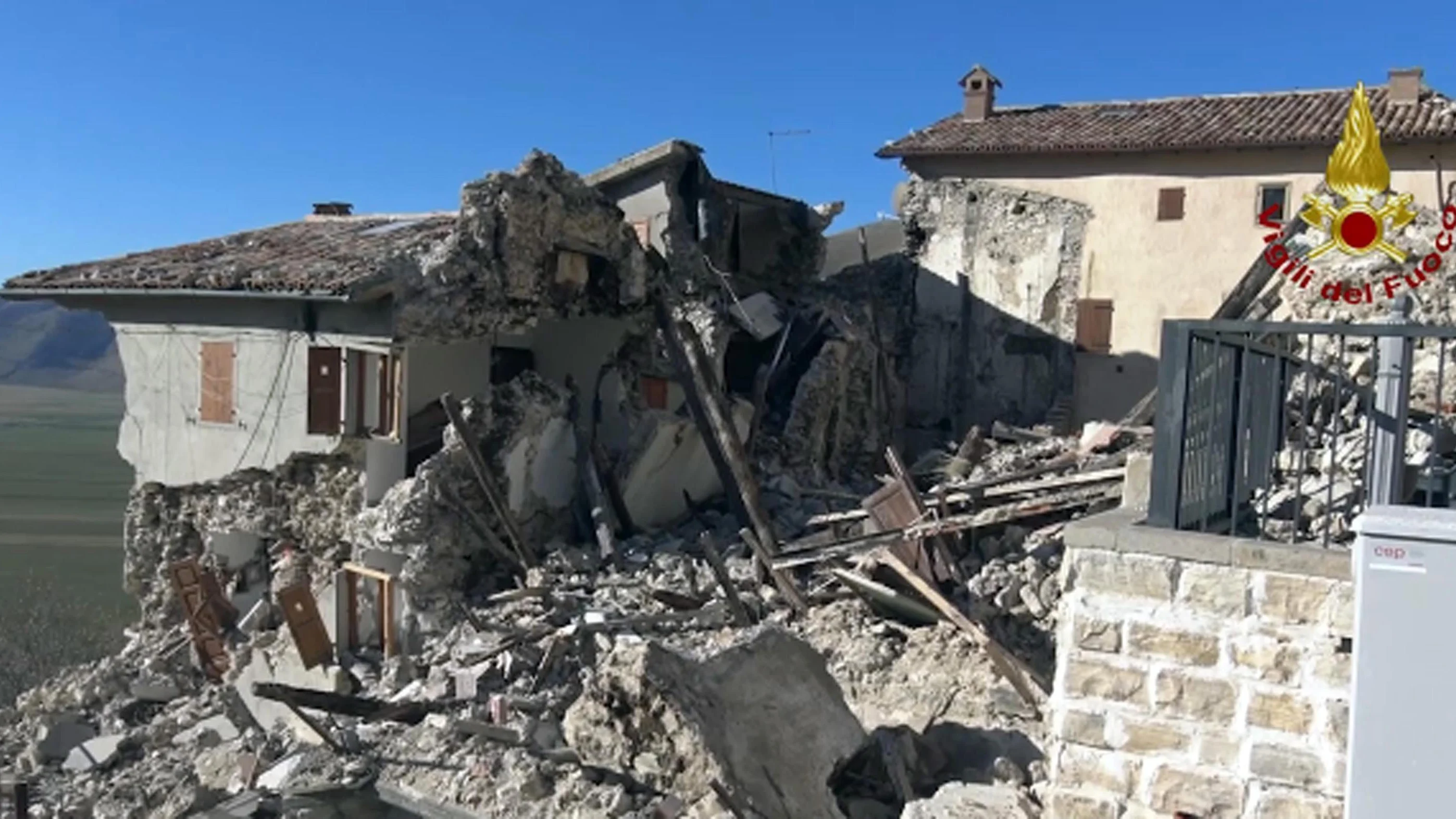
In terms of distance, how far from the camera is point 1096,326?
21.7 meters

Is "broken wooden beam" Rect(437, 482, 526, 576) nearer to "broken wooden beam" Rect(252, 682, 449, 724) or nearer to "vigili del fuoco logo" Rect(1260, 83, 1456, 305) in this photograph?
"broken wooden beam" Rect(252, 682, 449, 724)

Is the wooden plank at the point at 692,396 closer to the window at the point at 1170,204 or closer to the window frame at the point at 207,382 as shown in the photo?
the window frame at the point at 207,382

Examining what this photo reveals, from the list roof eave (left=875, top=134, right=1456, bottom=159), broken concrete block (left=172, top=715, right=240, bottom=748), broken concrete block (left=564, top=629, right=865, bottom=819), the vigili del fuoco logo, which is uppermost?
roof eave (left=875, top=134, right=1456, bottom=159)

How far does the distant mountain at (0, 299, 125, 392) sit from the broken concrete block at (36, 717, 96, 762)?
111 m

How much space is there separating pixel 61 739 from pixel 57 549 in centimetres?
2726

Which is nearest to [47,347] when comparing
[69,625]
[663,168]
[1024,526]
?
[69,625]

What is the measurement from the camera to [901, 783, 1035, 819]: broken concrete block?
536cm

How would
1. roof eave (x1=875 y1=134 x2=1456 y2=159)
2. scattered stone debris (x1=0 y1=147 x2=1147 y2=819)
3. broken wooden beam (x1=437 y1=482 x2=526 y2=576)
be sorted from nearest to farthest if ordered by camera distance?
1. scattered stone debris (x1=0 y1=147 x2=1147 y2=819)
2. broken wooden beam (x1=437 y1=482 x2=526 y2=576)
3. roof eave (x1=875 y1=134 x2=1456 y2=159)

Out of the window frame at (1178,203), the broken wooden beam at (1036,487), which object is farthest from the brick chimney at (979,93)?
the broken wooden beam at (1036,487)

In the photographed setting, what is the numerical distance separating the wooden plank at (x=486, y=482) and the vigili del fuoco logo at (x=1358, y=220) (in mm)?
8618

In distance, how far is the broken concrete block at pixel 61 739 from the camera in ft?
38.5

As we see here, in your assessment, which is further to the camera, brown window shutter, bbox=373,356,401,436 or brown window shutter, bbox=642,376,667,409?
brown window shutter, bbox=642,376,667,409

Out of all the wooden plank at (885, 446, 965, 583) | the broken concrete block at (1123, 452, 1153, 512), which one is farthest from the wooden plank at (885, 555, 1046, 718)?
the broken concrete block at (1123, 452, 1153, 512)

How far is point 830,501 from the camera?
15.4 m
